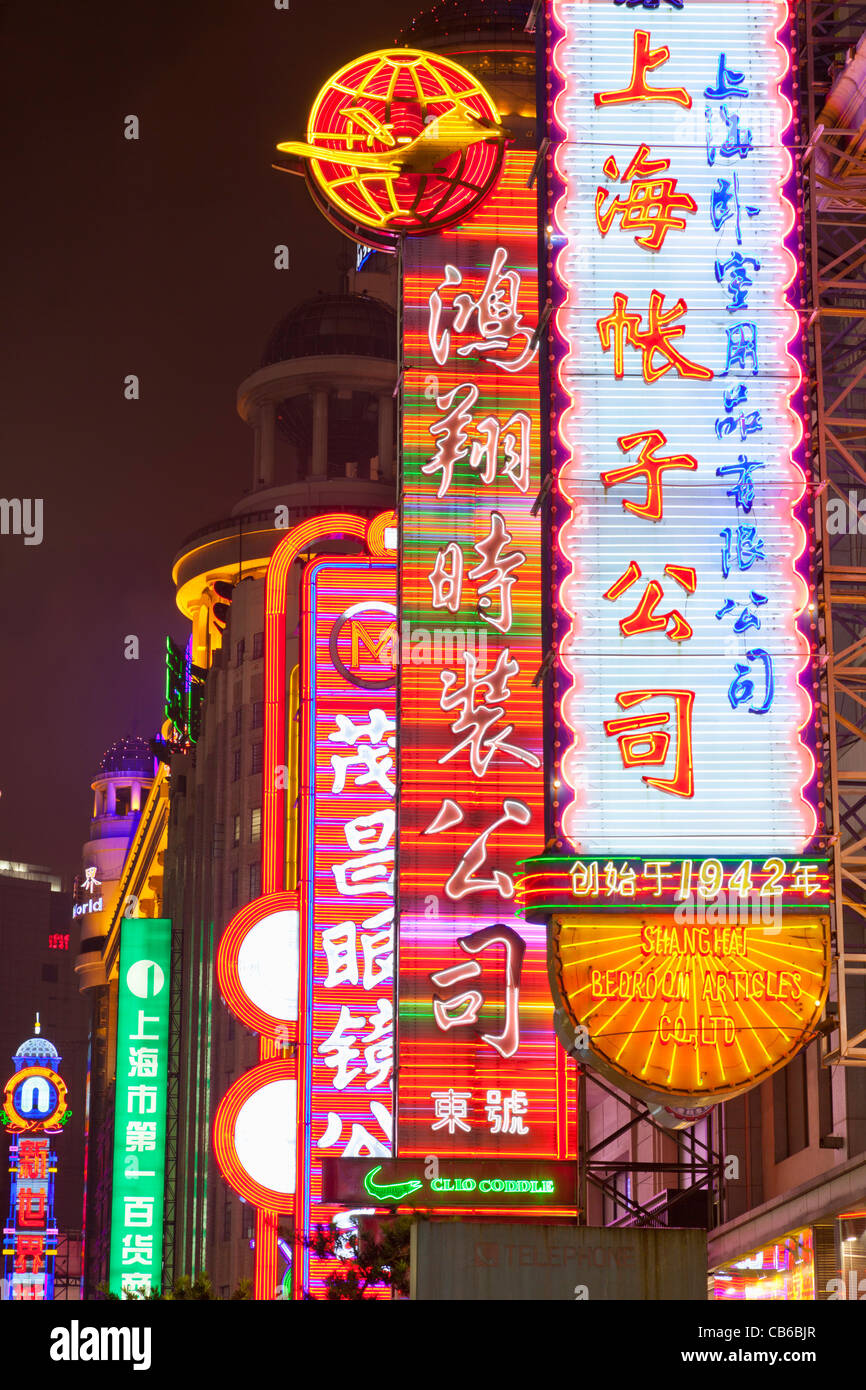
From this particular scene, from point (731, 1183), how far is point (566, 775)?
42.6 ft

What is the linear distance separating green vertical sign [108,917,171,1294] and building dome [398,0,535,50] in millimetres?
29335

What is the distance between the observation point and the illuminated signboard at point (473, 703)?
32.2m

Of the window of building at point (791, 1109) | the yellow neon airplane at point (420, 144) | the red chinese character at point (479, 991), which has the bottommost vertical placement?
the window of building at point (791, 1109)

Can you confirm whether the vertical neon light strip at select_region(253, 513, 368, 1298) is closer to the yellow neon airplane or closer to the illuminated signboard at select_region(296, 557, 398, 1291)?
the illuminated signboard at select_region(296, 557, 398, 1291)

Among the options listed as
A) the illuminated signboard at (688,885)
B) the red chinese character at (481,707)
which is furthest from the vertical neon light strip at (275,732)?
the illuminated signboard at (688,885)

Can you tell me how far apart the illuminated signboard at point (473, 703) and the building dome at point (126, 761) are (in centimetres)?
12764

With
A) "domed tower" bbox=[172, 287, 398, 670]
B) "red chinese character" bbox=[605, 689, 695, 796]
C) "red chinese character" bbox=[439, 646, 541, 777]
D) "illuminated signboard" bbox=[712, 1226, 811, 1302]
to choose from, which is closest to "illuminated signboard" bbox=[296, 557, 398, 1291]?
"red chinese character" bbox=[439, 646, 541, 777]

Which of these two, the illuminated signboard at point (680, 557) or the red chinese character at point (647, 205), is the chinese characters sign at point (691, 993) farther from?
the red chinese character at point (647, 205)

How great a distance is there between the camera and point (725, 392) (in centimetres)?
2864

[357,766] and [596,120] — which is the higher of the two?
[596,120]

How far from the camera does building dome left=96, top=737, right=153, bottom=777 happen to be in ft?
532
